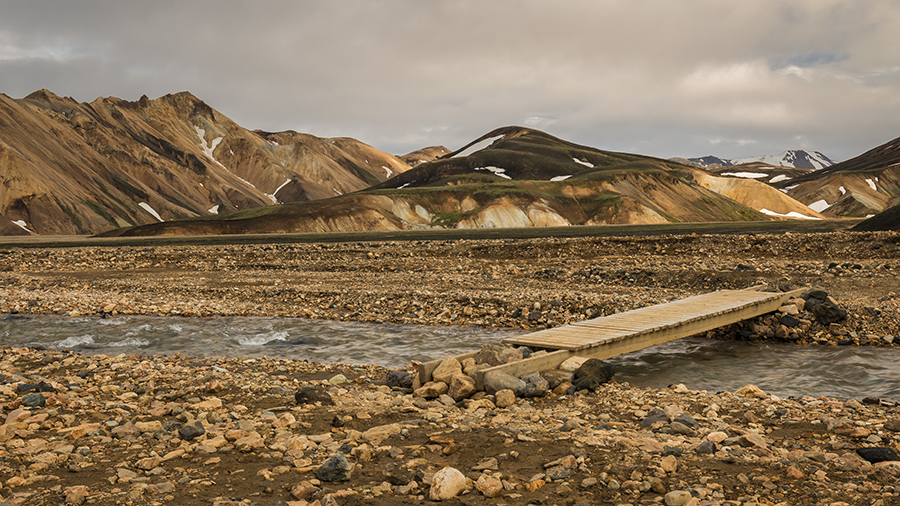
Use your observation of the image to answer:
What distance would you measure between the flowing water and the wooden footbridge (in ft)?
2.30

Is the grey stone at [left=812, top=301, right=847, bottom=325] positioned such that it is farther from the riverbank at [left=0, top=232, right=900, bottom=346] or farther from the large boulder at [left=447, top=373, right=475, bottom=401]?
the large boulder at [left=447, top=373, right=475, bottom=401]

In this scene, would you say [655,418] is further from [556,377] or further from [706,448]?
[556,377]

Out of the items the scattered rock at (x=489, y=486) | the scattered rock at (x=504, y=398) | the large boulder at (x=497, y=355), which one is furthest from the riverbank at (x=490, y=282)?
the scattered rock at (x=489, y=486)

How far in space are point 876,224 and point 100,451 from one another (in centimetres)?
5952

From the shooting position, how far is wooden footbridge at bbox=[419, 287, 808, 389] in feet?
37.1

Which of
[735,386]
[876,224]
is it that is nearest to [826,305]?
[735,386]

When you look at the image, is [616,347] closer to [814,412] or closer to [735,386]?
[735,386]

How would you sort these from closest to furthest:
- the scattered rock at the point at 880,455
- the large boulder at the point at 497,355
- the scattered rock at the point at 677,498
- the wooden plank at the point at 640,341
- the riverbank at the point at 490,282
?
1. the scattered rock at the point at 677,498
2. the scattered rock at the point at 880,455
3. the wooden plank at the point at 640,341
4. the large boulder at the point at 497,355
5. the riverbank at the point at 490,282

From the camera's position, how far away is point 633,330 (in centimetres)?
1326

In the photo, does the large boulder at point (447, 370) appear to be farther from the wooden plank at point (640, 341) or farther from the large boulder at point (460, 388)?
the wooden plank at point (640, 341)

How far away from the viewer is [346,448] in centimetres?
738

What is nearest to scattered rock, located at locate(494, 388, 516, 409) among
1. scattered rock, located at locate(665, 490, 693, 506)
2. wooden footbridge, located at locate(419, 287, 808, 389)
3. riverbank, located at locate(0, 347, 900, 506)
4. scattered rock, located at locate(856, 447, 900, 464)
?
riverbank, located at locate(0, 347, 900, 506)

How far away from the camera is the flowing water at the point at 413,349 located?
12.3 metres

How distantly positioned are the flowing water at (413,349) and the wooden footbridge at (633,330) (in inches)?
27.6
